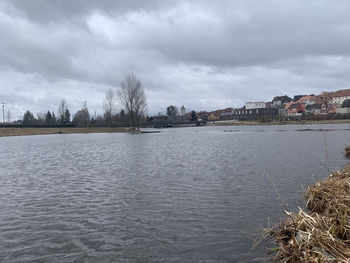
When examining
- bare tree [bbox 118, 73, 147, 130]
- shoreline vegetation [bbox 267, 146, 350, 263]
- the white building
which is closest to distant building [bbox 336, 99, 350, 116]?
the white building

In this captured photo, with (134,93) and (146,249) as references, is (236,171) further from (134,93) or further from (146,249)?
(134,93)

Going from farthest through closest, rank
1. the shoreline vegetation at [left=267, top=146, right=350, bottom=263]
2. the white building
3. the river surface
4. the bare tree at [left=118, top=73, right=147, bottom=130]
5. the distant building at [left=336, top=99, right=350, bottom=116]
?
the white building → the distant building at [left=336, top=99, right=350, bottom=116] → the bare tree at [left=118, top=73, right=147, bottom=130] → the river surface → the shoreline vegetation at [left=267, top=146, right=350, bottom=263]

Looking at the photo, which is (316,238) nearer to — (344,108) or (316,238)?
(316,238)

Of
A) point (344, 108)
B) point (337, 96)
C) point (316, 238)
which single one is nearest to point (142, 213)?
point (316, 238)

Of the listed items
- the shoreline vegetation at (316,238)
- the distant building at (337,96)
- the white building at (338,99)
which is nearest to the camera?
the shoreline vegetation at (316,238)

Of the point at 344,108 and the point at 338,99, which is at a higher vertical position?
the point at 338,99

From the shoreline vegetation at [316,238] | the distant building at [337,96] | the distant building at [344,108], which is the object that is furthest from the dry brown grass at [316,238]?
the distant building at [337,96]

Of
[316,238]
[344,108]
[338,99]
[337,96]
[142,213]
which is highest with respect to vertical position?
[337,96]

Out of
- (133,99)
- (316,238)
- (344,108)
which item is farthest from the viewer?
(344,108)

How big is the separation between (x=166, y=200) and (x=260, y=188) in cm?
462

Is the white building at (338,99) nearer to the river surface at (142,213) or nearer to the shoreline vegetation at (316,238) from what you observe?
the river surface at (142,213)

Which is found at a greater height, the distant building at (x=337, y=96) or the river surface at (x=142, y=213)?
the distant building at (x=337, y=96)

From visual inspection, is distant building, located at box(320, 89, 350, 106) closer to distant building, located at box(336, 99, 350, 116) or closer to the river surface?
distant building, located at box(336, 99, 350, 116)

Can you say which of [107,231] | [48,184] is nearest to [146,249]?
A: [107,231]
